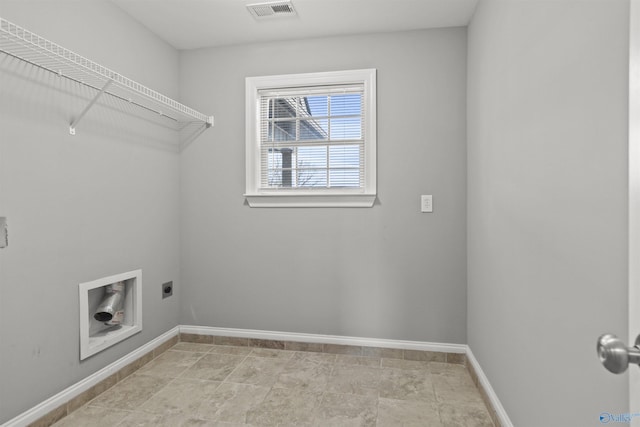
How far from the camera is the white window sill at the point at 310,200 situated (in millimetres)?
2609

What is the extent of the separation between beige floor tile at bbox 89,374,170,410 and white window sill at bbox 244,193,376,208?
52.7 inches

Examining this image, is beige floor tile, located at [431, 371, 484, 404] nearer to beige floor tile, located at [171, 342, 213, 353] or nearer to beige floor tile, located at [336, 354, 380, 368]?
beige floor tile, located at [336, 354, 380, 368]

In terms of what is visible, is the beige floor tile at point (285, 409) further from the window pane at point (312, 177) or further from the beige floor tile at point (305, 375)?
the window pane at point (312, 177)

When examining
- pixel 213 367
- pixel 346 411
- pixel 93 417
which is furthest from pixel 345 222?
pixel 93 417

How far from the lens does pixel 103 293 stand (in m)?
2.22

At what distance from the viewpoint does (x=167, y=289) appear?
2.74 m

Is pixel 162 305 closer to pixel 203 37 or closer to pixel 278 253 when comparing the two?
pixel 278 253

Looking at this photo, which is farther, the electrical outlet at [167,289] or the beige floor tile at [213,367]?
the electrical outlet at [167,289]

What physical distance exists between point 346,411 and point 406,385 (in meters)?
0.48

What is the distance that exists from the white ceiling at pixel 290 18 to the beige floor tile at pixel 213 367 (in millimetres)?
2336

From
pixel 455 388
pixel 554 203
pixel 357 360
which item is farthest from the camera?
pixel 357 360

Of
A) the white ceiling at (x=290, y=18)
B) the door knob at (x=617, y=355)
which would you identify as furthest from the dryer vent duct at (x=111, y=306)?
the door knob at (x=617, y=355)

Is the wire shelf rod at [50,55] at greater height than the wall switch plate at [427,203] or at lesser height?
greater

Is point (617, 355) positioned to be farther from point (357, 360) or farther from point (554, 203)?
point (357, 360)
